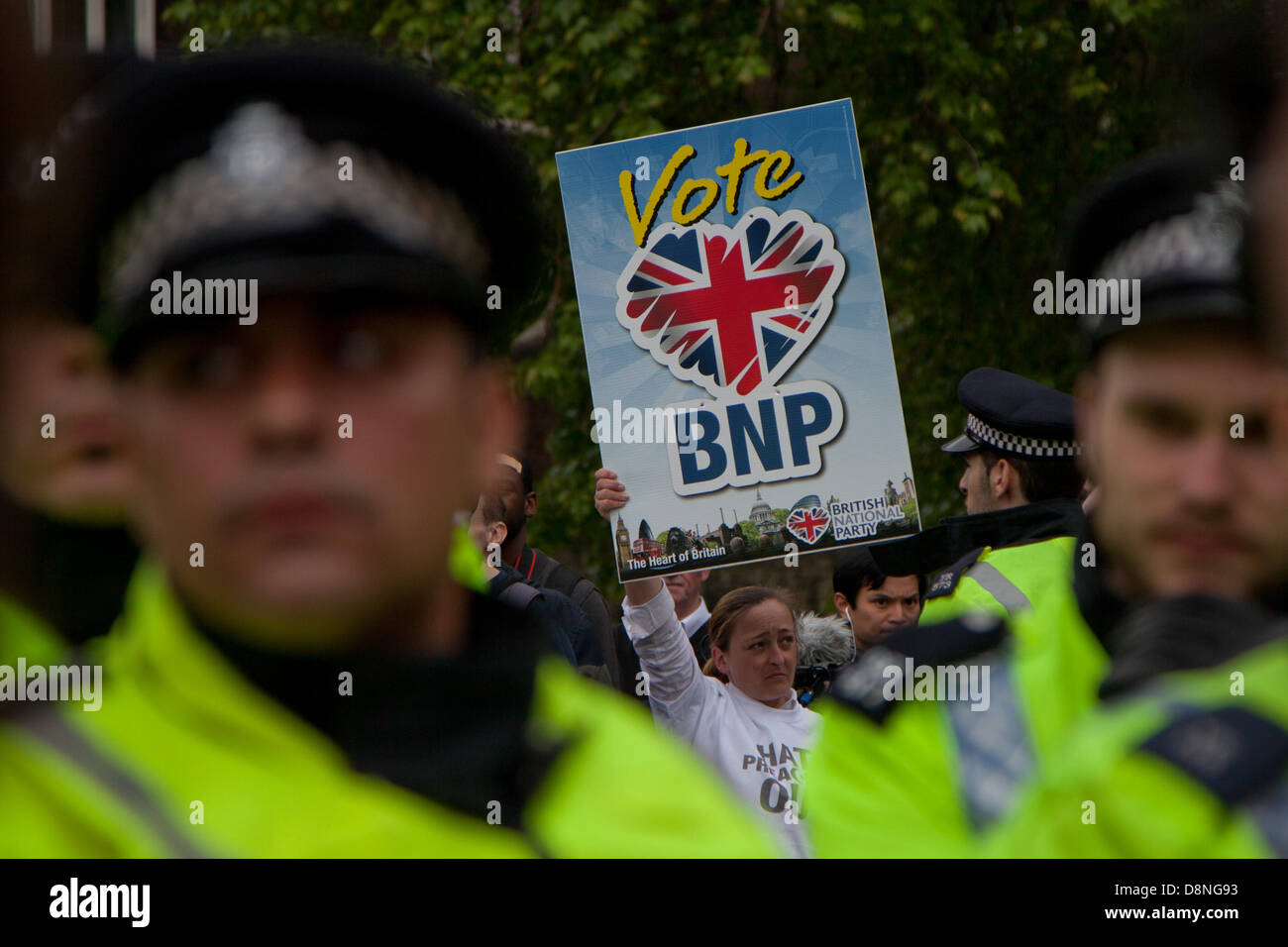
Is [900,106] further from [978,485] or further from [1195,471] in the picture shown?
[1195,471]

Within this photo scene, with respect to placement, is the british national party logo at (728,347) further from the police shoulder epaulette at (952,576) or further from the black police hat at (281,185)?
the black police hat at (281,185)

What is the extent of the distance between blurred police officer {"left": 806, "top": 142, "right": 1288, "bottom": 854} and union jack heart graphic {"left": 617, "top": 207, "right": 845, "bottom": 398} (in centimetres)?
214

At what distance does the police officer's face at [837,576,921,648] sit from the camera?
205 inches

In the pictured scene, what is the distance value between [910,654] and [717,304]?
2292 mm

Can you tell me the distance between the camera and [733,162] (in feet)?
13.0

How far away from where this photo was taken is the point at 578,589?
5125mm

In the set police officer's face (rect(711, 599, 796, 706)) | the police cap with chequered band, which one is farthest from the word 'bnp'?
police officer's face (rect(711, 599, 796, 706))

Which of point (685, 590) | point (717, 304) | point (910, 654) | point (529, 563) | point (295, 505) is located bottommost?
point (910, 654)

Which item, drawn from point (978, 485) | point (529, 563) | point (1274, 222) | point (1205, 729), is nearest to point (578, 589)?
point (529, 563)

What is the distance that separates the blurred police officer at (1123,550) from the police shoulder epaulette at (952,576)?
1.53 meters

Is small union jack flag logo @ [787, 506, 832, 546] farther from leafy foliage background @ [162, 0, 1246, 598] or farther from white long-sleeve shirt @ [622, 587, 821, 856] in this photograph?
leafy foliage background @ [162, 0, 1246, 598]

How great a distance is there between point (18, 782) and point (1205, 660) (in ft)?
3.16

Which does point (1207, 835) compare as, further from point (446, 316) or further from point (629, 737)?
point (446, 316)
